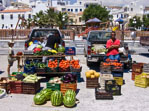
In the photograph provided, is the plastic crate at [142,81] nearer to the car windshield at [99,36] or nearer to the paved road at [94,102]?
the paved road at [94,102]

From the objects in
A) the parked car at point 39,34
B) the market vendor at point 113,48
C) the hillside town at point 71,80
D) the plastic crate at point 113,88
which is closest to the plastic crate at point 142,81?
the hillside town at point 71,80

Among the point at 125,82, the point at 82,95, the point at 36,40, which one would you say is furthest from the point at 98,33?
the point at 82,95

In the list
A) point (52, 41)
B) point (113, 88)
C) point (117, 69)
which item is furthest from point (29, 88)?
point (52, 41)

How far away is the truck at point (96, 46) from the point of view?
10469 mm

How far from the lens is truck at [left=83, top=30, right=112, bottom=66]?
1047cm

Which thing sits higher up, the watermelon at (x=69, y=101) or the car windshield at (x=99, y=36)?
the car windshield at (x=99, y=36)

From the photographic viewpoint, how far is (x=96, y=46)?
11.4 meters

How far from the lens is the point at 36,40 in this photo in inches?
453

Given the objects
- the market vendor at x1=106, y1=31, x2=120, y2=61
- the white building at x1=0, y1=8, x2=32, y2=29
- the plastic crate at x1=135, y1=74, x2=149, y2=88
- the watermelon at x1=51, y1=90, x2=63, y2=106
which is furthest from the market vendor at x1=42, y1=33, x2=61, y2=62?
the white building at x1=0, y1=8, x2=32, y2=29

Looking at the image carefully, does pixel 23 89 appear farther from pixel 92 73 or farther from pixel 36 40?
pixel 36 40

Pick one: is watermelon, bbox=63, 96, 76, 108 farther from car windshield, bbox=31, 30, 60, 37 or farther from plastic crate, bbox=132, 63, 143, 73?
car windshield, bbox=31, 30, 60, 37

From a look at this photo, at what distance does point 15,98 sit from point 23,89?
0.47 meters

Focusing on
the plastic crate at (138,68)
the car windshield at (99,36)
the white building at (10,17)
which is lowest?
the plastic crate at (138,68)

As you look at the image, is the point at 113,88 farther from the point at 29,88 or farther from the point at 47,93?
the point at 29,88
